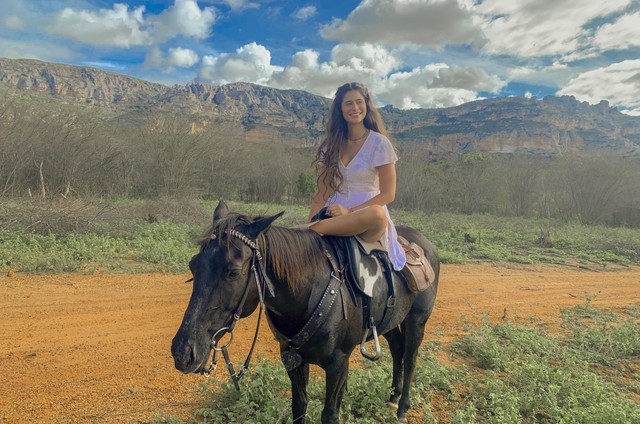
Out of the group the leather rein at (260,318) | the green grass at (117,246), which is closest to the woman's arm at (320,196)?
the leather rein at (260,318)

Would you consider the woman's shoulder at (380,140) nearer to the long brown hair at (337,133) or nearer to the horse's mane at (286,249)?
the long brown hair at (337,133)

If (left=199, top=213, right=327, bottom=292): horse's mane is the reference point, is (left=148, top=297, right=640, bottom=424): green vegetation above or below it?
below

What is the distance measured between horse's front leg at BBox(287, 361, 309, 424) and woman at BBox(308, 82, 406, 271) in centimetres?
93

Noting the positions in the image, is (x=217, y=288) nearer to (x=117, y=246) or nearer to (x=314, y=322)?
(x=314, y=322)

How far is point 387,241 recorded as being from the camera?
8.62 ft

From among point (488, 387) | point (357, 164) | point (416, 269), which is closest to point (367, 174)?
point (357, 164)

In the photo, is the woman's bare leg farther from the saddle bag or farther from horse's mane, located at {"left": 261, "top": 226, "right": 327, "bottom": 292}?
the saddle bag

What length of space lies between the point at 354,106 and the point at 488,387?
120 inches

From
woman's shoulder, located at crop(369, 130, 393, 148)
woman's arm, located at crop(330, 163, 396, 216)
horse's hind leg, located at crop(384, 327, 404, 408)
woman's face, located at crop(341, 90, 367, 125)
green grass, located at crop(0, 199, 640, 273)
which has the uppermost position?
woman's face, located at crop(341, 90, 367, 125)

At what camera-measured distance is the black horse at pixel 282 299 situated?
5.26 ft

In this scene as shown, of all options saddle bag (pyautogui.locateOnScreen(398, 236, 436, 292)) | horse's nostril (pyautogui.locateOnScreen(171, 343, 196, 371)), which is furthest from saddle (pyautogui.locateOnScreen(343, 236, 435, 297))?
horse's nostril (pyautogui.locateOnScreen(171, 343, 196, 371))

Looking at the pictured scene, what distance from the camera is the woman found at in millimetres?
2523

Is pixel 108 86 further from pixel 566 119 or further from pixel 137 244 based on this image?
pixel 566 119

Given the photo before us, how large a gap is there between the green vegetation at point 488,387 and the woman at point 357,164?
1.45 metres
